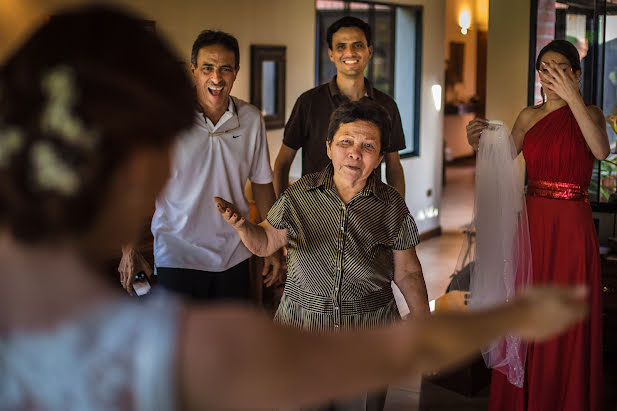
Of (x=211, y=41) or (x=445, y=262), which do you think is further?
(x=445, y=262)

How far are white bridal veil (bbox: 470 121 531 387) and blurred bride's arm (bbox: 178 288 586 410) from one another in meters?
2.39

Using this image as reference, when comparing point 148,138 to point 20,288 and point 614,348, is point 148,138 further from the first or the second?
point 614,348

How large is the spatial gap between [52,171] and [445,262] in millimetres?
6481

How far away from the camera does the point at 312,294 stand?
267 centimetres

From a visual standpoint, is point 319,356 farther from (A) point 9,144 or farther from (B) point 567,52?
(B) point 567,52

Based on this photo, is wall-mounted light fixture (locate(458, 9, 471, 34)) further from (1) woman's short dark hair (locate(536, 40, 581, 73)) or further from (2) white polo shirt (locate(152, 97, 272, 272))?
(2) white polo shirt (locate(152, 97, 272, 272))

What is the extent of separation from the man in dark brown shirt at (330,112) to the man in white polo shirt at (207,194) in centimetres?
40

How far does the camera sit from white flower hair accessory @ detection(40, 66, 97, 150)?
0.85 metres

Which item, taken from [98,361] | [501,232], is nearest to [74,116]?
[98,361]

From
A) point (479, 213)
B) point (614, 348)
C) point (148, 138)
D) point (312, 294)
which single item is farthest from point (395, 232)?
point (614, 348)

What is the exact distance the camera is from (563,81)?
10.6 feet

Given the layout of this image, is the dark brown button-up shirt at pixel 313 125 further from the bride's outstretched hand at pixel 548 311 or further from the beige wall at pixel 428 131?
the beige wall at pixel 428 131

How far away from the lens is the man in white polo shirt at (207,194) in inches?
120

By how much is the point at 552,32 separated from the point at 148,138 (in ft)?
14.9
